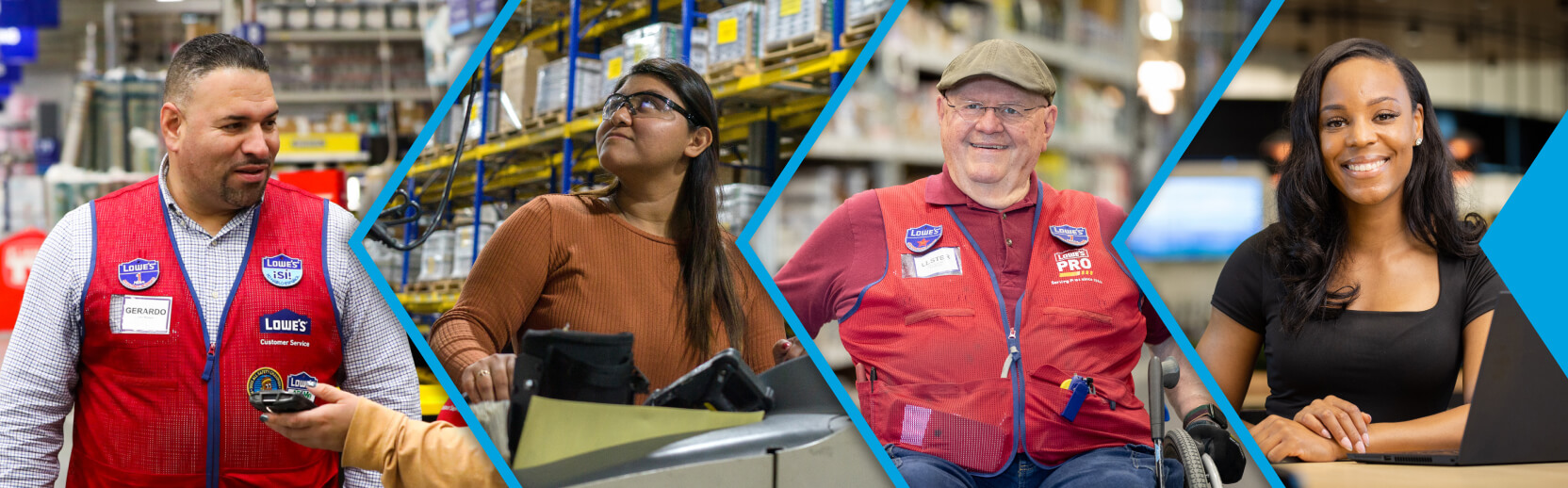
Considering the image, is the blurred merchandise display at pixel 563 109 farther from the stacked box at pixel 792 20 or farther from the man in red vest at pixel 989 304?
the man in red vest at pixel 989 304

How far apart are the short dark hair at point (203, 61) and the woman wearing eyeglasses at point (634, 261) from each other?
65 centimetres

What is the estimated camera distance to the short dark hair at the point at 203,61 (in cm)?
179

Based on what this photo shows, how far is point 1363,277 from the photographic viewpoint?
1622 millimetres

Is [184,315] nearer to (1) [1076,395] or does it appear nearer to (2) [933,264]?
(2) [933,264]

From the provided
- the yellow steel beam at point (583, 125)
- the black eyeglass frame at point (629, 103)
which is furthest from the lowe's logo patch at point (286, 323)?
the black eyeglass frame at point (629, 103)

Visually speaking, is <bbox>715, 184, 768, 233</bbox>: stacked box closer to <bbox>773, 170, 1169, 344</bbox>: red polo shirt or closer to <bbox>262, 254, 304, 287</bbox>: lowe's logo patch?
<bbox>773, 170, 1169, 344</bbox>: red polo shirt

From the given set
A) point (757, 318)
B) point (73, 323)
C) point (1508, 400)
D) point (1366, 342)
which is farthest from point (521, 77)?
point (1508, 400)

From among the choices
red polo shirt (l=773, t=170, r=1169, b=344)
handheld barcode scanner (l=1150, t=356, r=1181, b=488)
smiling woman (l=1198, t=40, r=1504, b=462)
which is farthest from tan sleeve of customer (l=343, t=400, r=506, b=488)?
smiling woman (l=1198, t=40, r=1504, b=462)

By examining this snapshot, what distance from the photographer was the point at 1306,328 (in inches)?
→ 64.8

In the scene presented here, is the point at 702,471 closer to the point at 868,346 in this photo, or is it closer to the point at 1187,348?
the point at 868,346

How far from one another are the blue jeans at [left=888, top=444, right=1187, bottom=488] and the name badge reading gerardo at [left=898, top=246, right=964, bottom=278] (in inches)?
10.9

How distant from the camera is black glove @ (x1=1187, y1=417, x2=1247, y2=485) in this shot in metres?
1.72

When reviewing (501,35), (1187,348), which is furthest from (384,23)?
(1187,348)

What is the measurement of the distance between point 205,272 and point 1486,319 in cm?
198
